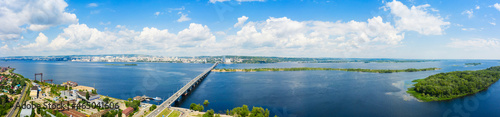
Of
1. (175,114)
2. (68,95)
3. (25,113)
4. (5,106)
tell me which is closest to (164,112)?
(175,114)

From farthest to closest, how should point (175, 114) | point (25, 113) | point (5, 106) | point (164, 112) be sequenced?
1. point (5, 106)
2. point (164, 112)
3. point (175, 114)
4. point (25, 113)

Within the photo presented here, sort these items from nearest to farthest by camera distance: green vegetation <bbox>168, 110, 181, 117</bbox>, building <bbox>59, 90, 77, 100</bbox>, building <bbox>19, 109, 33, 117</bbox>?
building <bbox>19, 109, 33, 117</bbox>
green vegetation <bbox>168, 110, 181, 117</bbox>
building <bbox>59, 90, 77, 100</bbox>

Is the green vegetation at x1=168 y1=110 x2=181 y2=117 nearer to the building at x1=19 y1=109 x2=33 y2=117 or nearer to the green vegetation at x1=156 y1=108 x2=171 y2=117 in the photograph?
the green vegetation at x1=156 y1=108 x2=171 y2=117

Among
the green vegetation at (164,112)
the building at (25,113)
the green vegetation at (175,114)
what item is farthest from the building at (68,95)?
the green vegetation at (175,114)

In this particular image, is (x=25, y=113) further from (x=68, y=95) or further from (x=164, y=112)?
(x=164, y=112)

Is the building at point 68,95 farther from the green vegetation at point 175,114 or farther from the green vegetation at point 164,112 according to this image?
the green vegetation at point 175,114

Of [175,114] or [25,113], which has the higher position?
[25,113]

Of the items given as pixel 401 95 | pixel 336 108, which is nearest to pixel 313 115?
pixel 336 108

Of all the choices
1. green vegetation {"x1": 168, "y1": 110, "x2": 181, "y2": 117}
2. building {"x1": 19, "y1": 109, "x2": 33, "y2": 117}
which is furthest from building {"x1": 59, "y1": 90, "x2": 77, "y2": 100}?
green vegetation {"x1": 168, "y1": 110, "x2": 181, "y2": 117}

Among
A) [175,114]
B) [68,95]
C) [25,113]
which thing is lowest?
[175,114]

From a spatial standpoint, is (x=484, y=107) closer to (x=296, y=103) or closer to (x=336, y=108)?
(x=336, y=108)

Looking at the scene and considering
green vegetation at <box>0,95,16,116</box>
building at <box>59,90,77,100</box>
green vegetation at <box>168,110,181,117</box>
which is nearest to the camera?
green vegetation at <box>168,110,181,117</box>
